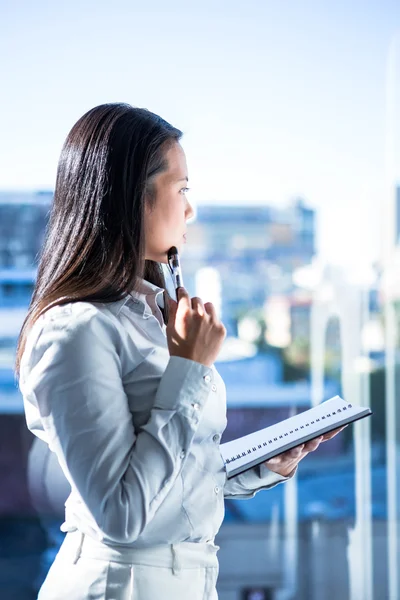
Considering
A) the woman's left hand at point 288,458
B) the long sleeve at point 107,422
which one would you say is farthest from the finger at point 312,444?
the long sleeve at point 107,422

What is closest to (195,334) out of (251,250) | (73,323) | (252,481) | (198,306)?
(198,306)

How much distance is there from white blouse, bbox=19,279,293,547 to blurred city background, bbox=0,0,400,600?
4.21 ft

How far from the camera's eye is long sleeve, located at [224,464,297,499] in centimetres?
116

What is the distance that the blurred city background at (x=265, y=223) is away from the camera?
7.29ft

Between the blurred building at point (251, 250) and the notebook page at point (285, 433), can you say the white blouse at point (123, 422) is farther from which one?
the blurred building at point (251, 250)

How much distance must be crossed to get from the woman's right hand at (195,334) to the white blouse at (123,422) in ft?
0.05

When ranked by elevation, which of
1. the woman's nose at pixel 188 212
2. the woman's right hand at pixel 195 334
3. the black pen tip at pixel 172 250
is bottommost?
the woman's right hand at pixel 195 334

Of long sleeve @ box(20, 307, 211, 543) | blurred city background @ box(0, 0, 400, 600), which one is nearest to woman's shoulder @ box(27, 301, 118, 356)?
long sleeve @ box(20, 307, 211, 543)

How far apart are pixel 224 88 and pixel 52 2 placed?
564 mm

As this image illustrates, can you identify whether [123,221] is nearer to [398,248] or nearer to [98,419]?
[98,419]

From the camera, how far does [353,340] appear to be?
2354mm

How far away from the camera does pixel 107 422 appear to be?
33.3 inches

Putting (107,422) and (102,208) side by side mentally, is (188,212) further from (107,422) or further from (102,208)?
(107,422)

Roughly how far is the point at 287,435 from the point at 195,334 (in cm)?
26
